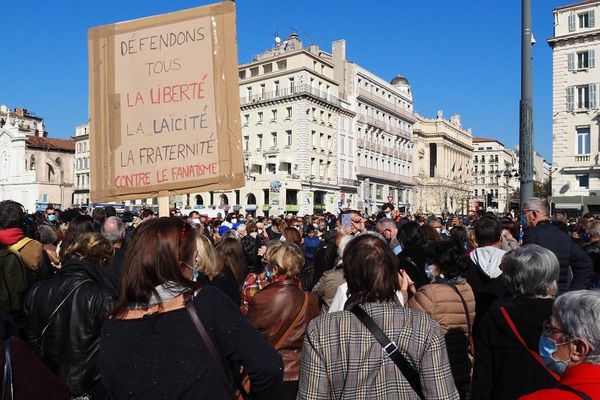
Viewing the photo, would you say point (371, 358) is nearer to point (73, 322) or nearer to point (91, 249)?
point (73, 322)

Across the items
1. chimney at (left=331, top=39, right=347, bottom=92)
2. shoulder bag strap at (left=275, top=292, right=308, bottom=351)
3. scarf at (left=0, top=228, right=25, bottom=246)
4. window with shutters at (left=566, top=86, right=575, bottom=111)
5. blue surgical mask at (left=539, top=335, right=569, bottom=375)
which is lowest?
shoulder bag strap at (left=275, top=292, right=308, bottom=351)

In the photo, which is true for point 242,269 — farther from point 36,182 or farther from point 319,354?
point 36,182

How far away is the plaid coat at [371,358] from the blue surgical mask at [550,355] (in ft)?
1.40

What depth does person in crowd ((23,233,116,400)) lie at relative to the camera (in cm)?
338

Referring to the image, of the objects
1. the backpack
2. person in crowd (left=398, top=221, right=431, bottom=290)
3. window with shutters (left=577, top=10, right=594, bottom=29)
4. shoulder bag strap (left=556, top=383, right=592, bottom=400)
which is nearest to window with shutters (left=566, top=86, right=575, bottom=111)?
window with shutters (left=577, top=10, right=594, bottom=29)

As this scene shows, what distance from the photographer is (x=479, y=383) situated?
10.2 feet

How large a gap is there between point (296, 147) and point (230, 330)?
171 feet

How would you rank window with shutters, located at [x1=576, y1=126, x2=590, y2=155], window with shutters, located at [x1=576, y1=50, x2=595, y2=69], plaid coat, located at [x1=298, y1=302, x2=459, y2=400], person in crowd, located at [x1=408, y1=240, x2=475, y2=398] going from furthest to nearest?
window with shutters, located at [x1=576, y1=126, x2=590, y2=155], window with shutters, located at [x1=576, y1=50, x2=595, y2=69], person in crowd, located at [x1=408, y1=240, x2=475, y2=398], plaid coat, located at [x1=298, y1=302, x2=459, y2=400]

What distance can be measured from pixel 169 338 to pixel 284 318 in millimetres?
1794

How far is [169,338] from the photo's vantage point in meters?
2.09

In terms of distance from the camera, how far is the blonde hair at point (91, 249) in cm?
376

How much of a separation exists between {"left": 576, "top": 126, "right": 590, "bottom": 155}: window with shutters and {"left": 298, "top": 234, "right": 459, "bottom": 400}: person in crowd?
119ft

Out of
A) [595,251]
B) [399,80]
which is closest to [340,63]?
[399,80]

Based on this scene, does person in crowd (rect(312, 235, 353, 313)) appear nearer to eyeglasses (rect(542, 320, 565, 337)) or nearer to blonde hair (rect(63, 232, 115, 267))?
blonde hair (rect(63, 232, 115, 267))
